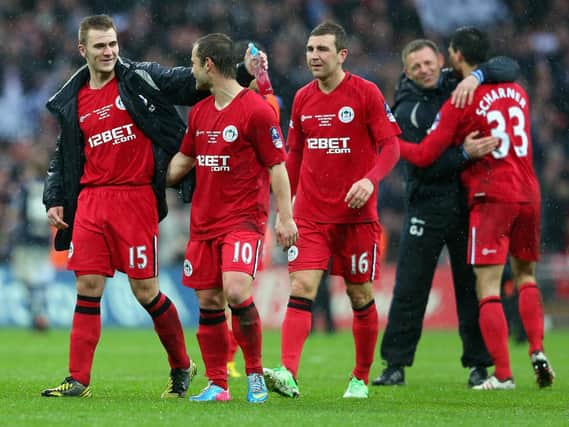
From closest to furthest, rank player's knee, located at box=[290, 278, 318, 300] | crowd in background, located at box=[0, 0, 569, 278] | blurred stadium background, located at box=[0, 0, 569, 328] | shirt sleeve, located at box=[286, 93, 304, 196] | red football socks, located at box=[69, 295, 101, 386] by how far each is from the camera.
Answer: red football socks, located at box=[69, 295, 101, 386] → player's knee, located at box=[290, 278, 318, 300] → shirt sleeve, located at box=[286, 93, 304, 196] → blurred stadium background, located at box=[0, 0, 569, 328] → crowd in background, located at box=[0, 0, 569, 278]

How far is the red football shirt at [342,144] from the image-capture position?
7.70 metres

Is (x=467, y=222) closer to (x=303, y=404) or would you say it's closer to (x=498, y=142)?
(x=498, y=142)

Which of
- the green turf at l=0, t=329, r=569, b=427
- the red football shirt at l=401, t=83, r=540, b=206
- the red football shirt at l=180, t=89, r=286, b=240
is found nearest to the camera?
the green turf at l=0, t=329, r=569, b=427

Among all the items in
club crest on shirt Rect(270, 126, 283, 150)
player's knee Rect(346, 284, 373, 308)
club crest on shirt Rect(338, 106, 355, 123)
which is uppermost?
club crest on shirt Rect(338, 106, 355, 123)

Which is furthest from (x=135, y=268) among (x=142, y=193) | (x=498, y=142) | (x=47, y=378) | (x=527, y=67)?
(x=527, y=67)

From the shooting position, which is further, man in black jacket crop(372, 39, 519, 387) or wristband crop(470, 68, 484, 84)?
man in black jacket crop(372, 39, 519, 387)

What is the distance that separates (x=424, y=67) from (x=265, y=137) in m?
2.58

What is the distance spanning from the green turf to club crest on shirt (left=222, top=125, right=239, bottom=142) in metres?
1.47

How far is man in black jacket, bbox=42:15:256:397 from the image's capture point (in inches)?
287

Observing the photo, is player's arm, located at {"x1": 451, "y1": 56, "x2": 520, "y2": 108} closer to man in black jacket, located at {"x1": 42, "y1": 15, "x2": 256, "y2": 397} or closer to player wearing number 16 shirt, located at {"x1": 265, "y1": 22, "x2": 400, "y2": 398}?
player wearing number 16 shirt, located at {"x1": 265, "y1": 22, "x2": 400, "y2": 398}

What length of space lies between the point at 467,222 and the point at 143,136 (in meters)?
2.97

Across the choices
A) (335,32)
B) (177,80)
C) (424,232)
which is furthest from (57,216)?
(424,232)

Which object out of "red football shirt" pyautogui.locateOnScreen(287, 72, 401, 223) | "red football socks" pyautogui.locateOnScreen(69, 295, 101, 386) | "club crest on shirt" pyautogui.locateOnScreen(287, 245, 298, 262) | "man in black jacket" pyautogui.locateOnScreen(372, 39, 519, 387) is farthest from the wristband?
"red football socks" pyautogui.locateOnScreen(69, 295, 101, 386)

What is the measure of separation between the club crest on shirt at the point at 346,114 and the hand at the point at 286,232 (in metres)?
1.10
